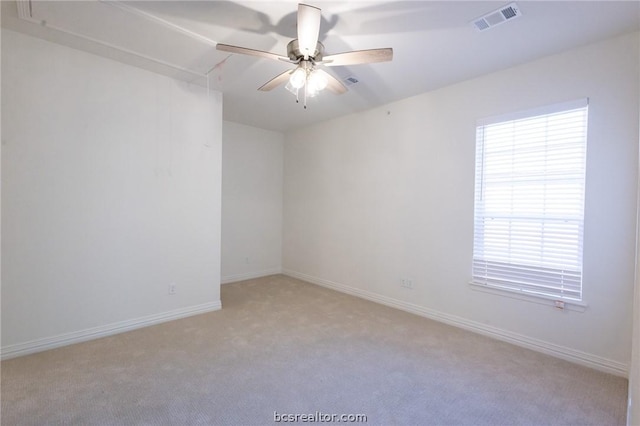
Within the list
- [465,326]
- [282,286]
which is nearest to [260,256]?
[282,286]

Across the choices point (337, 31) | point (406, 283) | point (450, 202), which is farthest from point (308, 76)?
point (406, 283)

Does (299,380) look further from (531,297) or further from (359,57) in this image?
(359,57)

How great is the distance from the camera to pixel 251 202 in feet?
18.2

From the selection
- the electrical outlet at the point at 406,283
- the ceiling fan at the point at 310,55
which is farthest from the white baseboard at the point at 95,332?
the ceiling fan at the point at 310,55

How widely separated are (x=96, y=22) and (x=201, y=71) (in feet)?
3.24

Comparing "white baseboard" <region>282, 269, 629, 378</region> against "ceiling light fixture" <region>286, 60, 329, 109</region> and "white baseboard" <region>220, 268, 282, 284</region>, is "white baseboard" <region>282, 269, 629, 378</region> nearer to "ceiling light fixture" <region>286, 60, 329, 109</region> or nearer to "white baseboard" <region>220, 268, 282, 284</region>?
"white baseboard" <region>220, 268, 282, 284</region>

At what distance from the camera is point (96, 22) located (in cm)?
244

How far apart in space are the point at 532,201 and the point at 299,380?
272 centimetres

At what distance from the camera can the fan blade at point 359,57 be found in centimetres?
205

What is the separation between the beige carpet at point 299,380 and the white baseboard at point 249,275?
1809 millimetres

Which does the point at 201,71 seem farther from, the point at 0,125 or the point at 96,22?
the point at 0,125

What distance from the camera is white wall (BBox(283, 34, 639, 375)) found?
2477 millimetres

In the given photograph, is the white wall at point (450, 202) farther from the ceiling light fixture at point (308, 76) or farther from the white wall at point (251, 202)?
the ceiling light fixture at point (308, 76)

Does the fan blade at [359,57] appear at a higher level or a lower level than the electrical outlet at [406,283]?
higher
